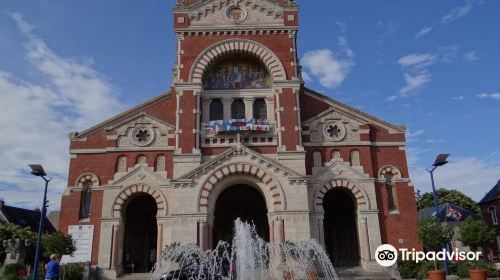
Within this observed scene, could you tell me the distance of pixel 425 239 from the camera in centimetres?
2230

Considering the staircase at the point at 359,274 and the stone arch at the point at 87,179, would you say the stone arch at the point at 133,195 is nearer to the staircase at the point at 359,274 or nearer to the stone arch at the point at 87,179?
the stone arch at the point at 87,179

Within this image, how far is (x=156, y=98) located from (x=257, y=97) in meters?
7.48

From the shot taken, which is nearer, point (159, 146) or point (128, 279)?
point (128, 279)

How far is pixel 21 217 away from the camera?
51.3 m

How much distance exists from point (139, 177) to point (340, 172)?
13.8m

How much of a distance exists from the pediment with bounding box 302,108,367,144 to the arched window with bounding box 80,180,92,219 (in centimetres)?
1564

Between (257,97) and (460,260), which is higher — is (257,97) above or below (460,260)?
above

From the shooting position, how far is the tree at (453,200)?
219 ft

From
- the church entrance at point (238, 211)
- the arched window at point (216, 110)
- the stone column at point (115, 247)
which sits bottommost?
the stone column at point (115, 247)

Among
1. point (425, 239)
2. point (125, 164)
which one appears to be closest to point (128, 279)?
point (125, 164)

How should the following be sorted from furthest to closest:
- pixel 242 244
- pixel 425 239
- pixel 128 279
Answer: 1. pixel 128 279
2. pixel 425 239
3. pixel 242 244

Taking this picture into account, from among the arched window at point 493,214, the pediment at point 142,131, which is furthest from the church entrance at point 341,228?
the arched window at point 493,214

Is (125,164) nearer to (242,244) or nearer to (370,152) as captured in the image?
(242,244)

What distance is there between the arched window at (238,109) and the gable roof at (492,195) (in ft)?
97.4
